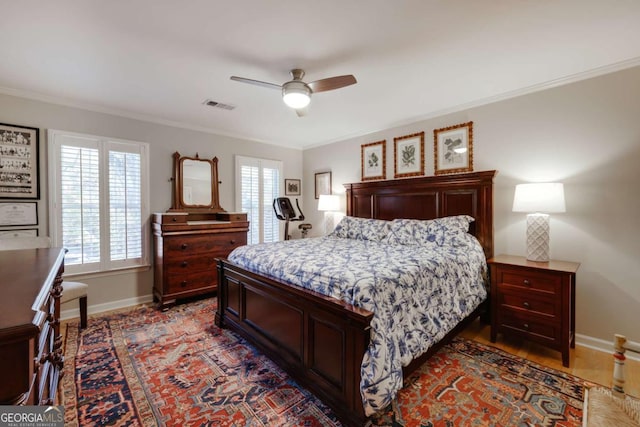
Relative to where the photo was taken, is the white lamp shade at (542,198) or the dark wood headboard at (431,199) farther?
the dark wood headboard at (431,199)

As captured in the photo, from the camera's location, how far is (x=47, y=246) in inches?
104

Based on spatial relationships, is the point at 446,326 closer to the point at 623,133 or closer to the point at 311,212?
the point at 623,133

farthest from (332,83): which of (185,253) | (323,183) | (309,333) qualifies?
(323,183)

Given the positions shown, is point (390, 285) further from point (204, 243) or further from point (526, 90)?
point (204, 243)

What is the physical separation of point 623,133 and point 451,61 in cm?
167

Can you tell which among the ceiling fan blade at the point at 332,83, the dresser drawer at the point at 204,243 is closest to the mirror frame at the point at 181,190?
the dresser drawer at the point at 204,243

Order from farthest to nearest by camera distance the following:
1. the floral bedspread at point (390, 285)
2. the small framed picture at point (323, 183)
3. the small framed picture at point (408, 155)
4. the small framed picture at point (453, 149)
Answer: the small framed picture at point (323, 183)
the small framed picture at point (408, 155)
the small framed picture at point (453, 149)
the floral bedspread at point (390, 285)

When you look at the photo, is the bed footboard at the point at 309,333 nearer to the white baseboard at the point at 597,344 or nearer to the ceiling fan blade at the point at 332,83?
the ceiling fan blade at the point at 332,83

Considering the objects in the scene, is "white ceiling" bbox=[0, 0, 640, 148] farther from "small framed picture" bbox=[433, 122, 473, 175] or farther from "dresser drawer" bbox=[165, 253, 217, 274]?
"dresser drawer" bbox=[165, 253, 217, 274]

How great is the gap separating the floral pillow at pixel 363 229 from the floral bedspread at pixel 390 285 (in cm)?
65

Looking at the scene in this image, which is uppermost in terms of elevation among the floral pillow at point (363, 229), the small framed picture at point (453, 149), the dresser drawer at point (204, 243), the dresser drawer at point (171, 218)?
the small framed picture at point (453, 149)

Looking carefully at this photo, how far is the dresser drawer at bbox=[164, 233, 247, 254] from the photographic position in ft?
11.8

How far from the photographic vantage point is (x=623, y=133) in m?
2.49

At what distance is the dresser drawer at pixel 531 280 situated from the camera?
7.86 ft
